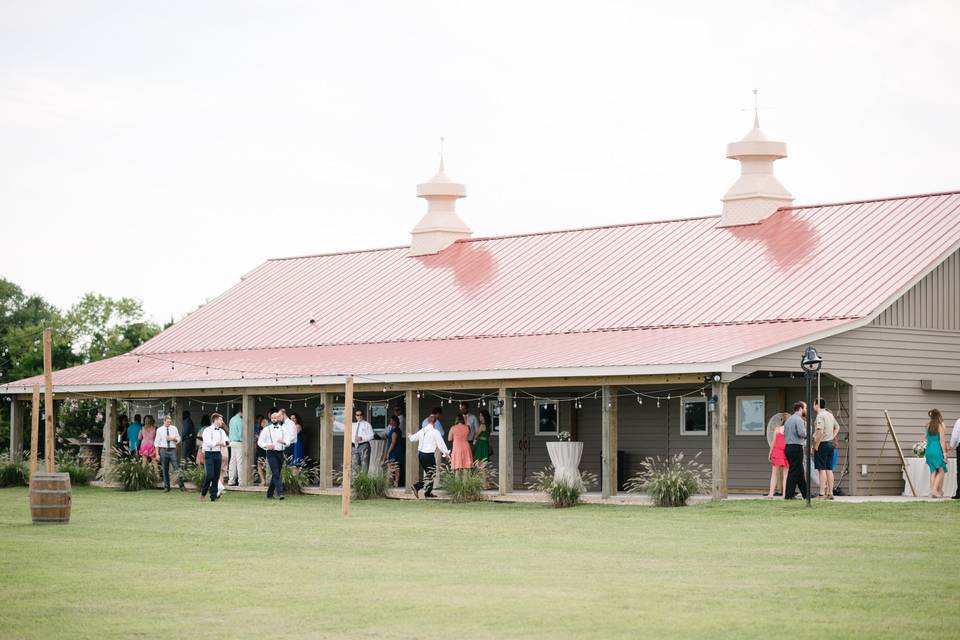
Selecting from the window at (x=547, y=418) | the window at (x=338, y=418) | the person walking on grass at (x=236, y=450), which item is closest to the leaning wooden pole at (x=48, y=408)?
the person walking on grass at (x=236, y=450)

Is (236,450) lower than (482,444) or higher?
lower

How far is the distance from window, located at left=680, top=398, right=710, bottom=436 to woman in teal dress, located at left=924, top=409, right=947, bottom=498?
4525 mm

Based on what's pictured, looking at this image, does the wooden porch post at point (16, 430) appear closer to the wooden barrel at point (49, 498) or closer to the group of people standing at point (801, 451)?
the wooden barrel at point (49, 498)

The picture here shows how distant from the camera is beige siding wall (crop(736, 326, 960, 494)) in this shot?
26391mm

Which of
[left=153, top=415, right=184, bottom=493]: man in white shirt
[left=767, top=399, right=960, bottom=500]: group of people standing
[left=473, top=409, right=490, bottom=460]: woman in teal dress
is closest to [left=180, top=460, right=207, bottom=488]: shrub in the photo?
[left=153, top=415, right=184, bottom=493]: man in white shirt

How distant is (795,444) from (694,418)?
17.2ft

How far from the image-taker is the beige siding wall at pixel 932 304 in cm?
2723

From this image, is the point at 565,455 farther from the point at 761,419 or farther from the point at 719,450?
the point at 761,419

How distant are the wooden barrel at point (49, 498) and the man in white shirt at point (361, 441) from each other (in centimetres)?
835

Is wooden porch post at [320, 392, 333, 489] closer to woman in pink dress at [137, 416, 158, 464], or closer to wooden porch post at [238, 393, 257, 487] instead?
wooden porch post at [238, 393, 257, 487]

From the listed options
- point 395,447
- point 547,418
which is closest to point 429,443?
point 395,447

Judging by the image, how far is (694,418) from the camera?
28766mm

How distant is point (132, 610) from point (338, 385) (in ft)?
55.8

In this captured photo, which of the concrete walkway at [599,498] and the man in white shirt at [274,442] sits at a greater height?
the man in white shirt at [274,442]
